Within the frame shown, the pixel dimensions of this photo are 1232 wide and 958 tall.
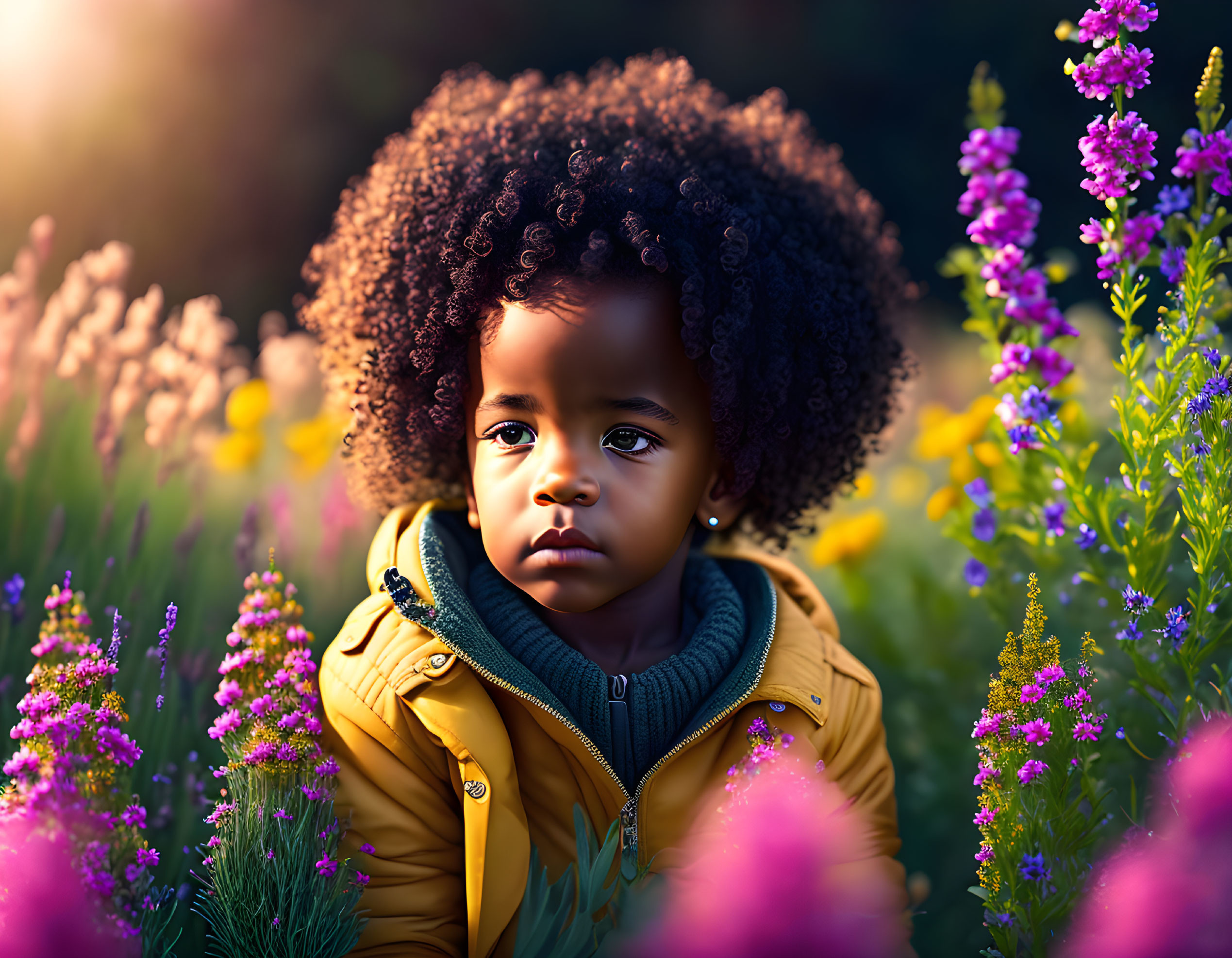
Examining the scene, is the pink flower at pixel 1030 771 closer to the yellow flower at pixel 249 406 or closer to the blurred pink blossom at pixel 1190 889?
the blurred pink blossom at pixel 1190 889

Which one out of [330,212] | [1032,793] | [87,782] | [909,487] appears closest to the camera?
[87,782]

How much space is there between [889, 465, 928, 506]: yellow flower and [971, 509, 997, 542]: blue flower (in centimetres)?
110

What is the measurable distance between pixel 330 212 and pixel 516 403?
8.36 feet

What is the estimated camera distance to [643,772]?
1.92 metres

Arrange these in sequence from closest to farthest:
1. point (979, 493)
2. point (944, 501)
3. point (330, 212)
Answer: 1. point (979, 493)
2. point (944, 501)
3. point (330, 212)

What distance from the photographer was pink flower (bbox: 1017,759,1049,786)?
4.60 ft

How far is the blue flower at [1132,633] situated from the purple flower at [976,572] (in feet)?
2.11

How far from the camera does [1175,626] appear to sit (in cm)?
152

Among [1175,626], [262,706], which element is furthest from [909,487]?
[262,706]

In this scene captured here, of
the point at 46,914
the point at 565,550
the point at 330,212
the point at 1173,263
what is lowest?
the point at 46,914

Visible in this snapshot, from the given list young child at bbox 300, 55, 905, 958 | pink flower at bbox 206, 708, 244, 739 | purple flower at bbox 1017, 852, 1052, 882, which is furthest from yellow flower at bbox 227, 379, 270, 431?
purple flower at bbox 1017, 852, 1052, 882

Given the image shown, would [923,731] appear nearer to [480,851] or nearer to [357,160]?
[480,851]

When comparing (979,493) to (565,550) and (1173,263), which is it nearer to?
(1173,263)

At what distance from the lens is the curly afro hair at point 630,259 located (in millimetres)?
1779
